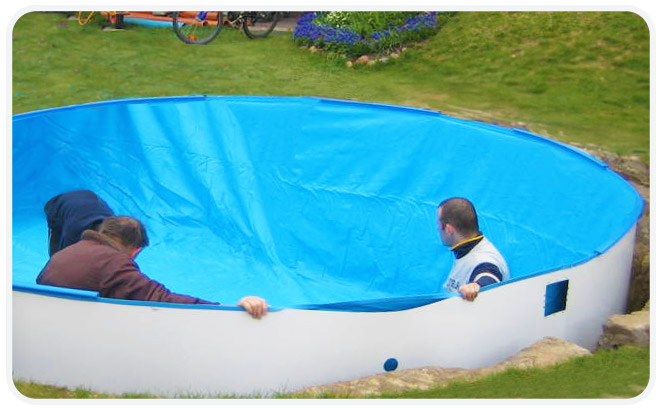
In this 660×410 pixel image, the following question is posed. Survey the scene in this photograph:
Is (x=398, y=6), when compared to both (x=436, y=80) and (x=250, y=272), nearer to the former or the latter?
(x=250, y=272)

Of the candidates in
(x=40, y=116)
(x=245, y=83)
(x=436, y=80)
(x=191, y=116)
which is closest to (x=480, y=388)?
(x=191, y=116)

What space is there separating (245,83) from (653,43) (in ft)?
12.0

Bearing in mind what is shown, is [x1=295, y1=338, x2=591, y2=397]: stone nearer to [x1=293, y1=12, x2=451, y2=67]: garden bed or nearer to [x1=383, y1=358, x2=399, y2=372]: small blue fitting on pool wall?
[x1=383, y1=358, x2=399, y2=372]: small blue fitting on pool wall

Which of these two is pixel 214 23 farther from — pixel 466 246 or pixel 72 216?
pixel 466 246

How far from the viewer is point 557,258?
178 inches

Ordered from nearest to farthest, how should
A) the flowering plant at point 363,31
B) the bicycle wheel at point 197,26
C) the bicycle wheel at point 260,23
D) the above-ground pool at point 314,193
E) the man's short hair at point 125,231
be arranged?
the man's short hair at point 125,231 → the above-ground pool at point 314,193 → the bicycle wheel at point 197,26 → the flowering plant at point 363,31 → the bicycle wheel at point 260,23

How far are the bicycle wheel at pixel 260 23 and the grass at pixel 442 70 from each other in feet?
0.27

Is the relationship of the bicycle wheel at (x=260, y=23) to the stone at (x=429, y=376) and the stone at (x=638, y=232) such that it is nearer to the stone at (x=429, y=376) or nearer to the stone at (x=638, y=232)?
the stone at (x=638, y=232)

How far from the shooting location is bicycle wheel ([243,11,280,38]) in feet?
21.9

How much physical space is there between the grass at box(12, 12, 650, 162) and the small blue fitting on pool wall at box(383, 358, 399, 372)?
10.6 feet

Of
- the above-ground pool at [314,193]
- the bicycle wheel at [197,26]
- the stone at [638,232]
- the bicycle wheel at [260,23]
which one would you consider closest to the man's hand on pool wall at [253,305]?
the above-ground pool at [314,193]

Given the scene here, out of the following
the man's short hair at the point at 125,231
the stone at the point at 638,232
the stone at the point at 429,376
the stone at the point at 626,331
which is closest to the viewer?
the stone at the point at 429,376

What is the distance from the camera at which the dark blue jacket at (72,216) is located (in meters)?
4.07

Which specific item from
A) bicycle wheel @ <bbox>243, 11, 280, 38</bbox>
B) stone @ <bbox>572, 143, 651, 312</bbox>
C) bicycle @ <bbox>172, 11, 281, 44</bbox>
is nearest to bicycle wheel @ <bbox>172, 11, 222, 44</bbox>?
bicycle @ <bbox>172, 11, 281, 44</bbox>
